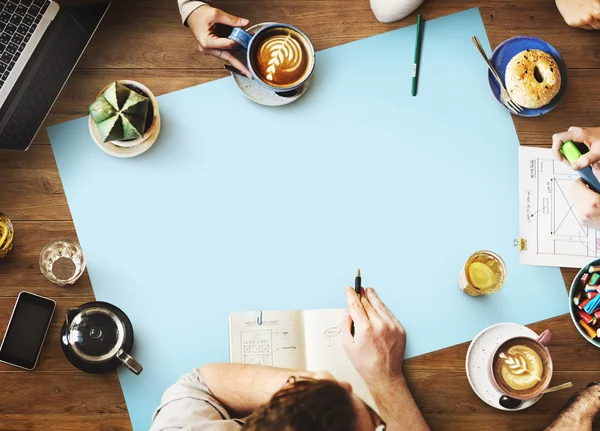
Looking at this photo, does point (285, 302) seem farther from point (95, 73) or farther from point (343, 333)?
point (95, 73)

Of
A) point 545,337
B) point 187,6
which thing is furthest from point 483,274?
point 187,6

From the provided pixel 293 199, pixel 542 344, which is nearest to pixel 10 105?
pixel 293 199

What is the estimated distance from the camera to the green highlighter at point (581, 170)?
1.26m

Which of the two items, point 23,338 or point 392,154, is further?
point 392,154

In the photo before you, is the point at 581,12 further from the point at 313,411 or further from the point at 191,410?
the point at 191,410

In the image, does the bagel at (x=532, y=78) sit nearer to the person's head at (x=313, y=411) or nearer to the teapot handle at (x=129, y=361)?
the person's head at (x=313, y=411)

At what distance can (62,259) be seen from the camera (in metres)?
1.26

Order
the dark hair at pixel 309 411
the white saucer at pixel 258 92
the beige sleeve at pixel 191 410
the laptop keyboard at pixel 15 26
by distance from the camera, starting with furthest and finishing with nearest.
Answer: the white saucer at pixel 258 92 → the laptop keyboard at pixel 15 26 → the beige sleeve at pixel 191 410 → the dark hair at pixel 309 411

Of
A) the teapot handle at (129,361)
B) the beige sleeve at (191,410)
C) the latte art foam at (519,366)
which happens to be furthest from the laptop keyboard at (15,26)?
the latte art foam at (519,366)

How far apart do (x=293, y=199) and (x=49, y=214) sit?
55 centimetres

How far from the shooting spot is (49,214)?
4.16 feet

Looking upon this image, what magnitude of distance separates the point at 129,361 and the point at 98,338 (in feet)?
0.29

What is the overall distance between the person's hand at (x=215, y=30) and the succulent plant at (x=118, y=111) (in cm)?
19

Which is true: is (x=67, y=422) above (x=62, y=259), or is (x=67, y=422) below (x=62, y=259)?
below
